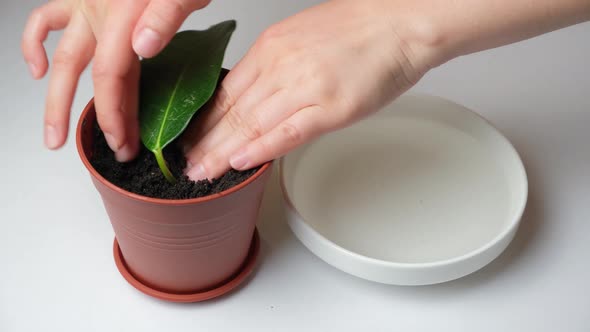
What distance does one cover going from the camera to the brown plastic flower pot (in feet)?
2.27

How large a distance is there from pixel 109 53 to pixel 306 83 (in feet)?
0.67

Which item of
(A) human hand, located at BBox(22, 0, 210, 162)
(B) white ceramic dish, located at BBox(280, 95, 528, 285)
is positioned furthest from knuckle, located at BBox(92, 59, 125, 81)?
(B) white ceramic dish, located at BBox(280, 95, 528, 285)

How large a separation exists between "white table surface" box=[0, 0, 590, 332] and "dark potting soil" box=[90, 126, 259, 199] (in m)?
0.16

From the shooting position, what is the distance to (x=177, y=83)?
777mm

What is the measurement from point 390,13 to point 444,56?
0.25 ft

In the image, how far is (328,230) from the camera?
874 mm

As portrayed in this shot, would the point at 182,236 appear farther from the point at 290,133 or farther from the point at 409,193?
the point at 409,193

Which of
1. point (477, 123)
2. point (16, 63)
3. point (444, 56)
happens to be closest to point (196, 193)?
point (444, 56)

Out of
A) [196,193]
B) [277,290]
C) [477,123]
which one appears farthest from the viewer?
[477,123]

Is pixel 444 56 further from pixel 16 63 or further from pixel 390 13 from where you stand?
pixel 16 63

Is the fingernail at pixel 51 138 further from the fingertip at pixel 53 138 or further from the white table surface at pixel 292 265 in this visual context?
the white table surface at pixel 292 265

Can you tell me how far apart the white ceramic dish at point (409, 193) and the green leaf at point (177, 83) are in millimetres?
158

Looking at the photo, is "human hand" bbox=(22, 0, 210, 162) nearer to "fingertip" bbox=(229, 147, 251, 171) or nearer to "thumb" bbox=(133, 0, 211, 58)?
"thumb" bbox=(133, 0, 211, 58)

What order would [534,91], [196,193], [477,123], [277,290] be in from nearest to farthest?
1. [196,193]
2. [277,290]
3. [477,123]
4. [534,91]
